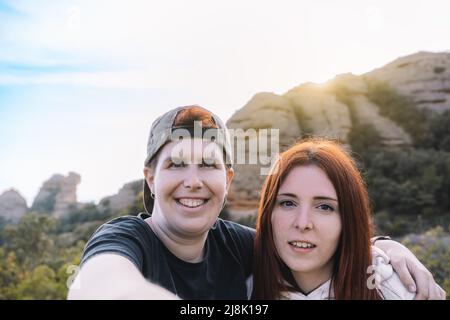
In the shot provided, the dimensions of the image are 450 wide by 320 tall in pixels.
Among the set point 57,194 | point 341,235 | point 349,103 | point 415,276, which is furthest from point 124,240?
point 57,194

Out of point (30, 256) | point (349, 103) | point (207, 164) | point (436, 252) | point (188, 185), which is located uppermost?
point (349, 103)

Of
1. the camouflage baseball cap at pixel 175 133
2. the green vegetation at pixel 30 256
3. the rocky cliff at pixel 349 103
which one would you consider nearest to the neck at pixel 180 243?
the camouflage baseball cap at pixel 175 133

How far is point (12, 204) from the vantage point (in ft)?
133

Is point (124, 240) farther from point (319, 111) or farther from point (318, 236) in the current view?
point (319, 111)

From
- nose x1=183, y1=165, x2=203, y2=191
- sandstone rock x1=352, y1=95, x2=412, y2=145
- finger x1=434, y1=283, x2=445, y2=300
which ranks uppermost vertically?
sandstone rock x1=352, y1=95, x2=412, y2=145

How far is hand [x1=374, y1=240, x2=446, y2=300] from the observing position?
2.37 m

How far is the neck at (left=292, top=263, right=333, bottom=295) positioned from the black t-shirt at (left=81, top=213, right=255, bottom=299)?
28cm

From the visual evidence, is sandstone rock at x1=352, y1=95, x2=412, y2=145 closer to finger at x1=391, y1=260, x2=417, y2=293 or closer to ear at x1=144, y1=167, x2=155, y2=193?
finger at x1=391, y1=260, x2=417, y2=293

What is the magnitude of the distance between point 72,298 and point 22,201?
43253 millimetres

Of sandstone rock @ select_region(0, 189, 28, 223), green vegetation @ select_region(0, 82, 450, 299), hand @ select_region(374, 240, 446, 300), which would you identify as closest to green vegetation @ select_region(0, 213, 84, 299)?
Result: green vegetation @ select_region(0, 82, 450, 299)

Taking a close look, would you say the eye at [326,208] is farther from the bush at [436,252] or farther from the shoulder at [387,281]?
the bush at [436,252]

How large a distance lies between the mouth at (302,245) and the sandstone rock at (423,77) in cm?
2547

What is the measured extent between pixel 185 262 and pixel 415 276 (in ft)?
3.92

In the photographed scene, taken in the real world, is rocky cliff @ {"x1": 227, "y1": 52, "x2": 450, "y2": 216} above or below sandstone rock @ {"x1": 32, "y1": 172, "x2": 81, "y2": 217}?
above
